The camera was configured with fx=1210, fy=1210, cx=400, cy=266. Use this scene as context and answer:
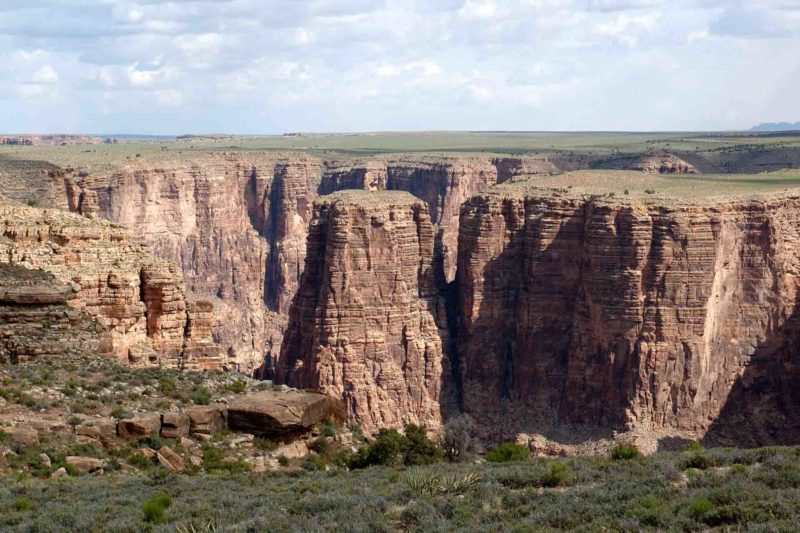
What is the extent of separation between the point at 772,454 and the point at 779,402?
32641mm

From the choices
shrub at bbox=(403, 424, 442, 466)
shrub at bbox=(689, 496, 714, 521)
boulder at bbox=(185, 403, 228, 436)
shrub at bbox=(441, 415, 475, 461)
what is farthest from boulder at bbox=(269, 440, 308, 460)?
shrub at bbox=(441, 415, 475, 461)

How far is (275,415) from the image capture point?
2578cm

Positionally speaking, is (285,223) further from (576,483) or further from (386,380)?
(576,483)

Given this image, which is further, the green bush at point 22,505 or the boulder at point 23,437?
the boulder at point 23,437

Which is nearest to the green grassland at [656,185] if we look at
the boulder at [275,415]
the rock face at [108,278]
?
the rock face at [108,278]

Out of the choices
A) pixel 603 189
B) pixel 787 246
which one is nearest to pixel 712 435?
pixel 787 246

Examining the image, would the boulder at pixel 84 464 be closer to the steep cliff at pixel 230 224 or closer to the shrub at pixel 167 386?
the shrub at pixel 167 386

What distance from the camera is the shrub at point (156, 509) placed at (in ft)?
62.4

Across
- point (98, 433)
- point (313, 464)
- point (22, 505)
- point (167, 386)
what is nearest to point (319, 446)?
point (313, 464)

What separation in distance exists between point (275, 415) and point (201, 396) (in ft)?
8.14

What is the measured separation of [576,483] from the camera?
856 inches

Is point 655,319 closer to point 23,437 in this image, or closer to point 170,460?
point 170,460

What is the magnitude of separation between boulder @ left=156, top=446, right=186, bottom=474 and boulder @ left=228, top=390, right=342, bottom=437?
2139 mm

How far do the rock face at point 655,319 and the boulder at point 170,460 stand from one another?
3210 cm
